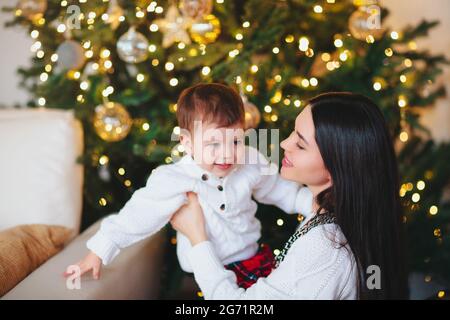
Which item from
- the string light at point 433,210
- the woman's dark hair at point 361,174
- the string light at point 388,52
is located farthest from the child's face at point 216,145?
the string light at point 433,210

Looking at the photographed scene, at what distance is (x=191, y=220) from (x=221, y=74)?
56 centimetres

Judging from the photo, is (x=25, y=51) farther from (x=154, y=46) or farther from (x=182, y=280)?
(x=182, y=280)

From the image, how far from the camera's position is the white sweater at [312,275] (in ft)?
3.37

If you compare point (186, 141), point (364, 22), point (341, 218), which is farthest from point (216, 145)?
point (364, 22)

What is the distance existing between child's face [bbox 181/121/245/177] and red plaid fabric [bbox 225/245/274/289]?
268 mm

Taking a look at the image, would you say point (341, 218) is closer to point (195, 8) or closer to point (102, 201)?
point (195, 8)

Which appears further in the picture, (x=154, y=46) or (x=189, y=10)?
(x=154, y=46)

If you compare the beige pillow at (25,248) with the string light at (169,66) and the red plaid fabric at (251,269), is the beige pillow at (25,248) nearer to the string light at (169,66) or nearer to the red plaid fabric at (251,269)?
the red plaid fabric at (251,269)

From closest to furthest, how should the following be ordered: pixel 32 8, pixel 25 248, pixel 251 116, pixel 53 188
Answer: pixel 25 248 → pixel 251 116 → pixel 53 188 → pixel 32 8

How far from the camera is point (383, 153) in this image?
1.07m

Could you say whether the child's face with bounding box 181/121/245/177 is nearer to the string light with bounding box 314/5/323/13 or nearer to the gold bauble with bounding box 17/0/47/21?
the string light with bounding box 314/5/323/13

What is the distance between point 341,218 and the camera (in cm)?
108
